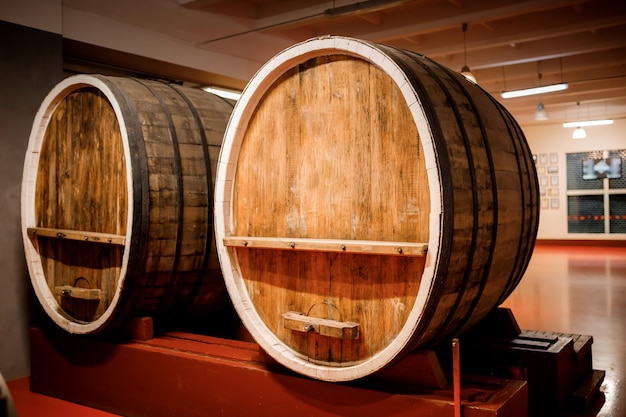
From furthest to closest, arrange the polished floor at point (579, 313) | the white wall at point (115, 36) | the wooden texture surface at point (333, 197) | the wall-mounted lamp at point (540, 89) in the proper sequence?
the wall-mounted lamp at point (540, 89) → the white wall at point (115, 36) → the polished floor at point (579, 313) → the wooden texture surface at point (333, 197)

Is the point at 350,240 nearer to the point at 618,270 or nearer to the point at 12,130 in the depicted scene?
the point at 12,130

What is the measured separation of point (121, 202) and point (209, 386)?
1.00 m

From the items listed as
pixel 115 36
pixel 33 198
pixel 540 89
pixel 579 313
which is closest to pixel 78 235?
pixel 33 198

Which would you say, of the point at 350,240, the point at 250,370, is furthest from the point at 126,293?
the point at 350,240

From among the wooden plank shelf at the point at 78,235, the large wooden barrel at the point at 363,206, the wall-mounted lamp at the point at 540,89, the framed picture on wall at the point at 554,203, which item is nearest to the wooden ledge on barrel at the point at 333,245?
the large wooden barrel at the point at 363,206

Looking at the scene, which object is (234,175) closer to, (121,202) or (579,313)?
(121,202)

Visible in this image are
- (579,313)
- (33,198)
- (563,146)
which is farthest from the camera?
(563,146)

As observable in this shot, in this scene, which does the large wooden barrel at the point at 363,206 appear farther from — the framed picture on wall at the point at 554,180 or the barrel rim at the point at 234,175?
the framed picture on wall at the point at 554,180

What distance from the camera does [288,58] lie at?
7.61 feet

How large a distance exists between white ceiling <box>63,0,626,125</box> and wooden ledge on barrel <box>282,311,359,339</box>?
4.32 meters

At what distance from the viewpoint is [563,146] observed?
55.7 feet

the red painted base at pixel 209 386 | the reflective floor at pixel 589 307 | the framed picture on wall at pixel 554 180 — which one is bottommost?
the reflective floor at pixel 589 307

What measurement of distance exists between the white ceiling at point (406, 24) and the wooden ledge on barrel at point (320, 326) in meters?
4.32

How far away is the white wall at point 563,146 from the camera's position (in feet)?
53.3
